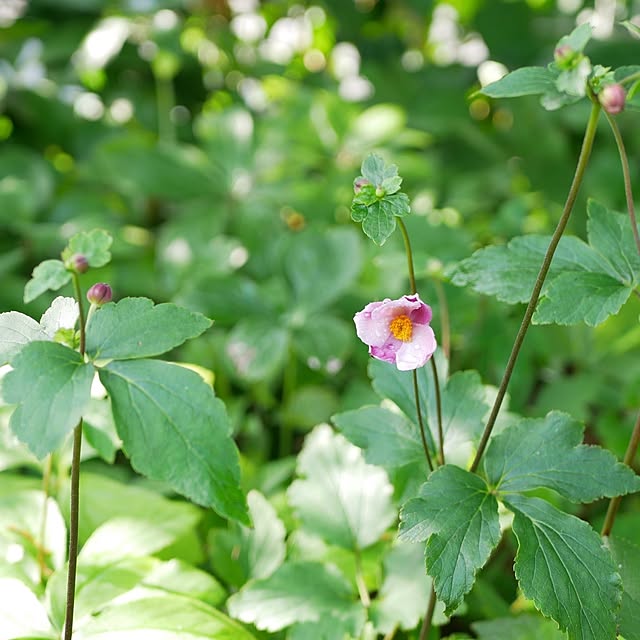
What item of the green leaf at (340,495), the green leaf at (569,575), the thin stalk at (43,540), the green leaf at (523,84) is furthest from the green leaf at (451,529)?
the thin stalk at (43,540)

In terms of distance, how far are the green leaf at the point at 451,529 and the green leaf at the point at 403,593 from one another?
21 cm

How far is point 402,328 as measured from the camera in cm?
71

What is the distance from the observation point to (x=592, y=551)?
694 millimetres

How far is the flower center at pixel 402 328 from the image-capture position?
71 cm

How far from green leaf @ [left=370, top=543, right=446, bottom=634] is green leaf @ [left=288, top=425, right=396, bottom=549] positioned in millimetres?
52

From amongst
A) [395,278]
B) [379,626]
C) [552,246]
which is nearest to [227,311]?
[395,278]

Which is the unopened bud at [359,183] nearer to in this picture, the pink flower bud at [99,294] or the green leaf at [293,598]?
the pink flower bud at [99,294]

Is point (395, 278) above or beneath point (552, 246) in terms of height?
beneath

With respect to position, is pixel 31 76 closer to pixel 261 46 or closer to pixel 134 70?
pixel 134 70

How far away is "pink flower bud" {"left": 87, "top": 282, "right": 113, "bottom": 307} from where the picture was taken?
0.73 meters

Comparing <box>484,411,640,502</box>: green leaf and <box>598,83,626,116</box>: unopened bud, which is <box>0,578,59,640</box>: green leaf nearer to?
<box>484,411,640,502</box>: green leaf

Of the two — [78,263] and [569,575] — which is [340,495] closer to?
[569,575]

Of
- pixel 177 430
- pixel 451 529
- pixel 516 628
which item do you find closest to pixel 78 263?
pixel 177 430

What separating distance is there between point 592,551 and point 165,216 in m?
1.65
